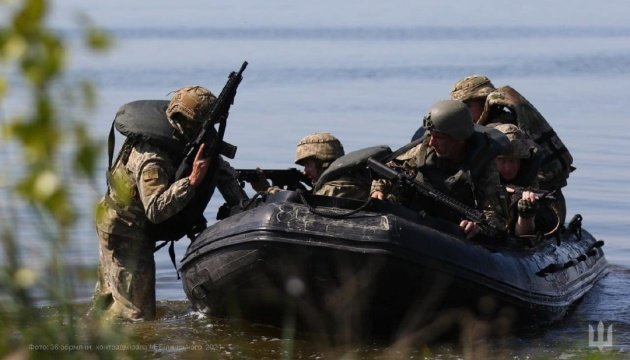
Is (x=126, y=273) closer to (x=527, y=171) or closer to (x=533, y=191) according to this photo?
(x=533, y=191)

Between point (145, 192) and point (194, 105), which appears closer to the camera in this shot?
point (145, 192)

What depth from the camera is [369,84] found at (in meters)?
29.0

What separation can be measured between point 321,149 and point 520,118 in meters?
2.26

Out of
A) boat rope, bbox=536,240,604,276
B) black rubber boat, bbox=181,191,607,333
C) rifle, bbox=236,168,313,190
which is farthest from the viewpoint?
rifle, bbox=236,168,313,190

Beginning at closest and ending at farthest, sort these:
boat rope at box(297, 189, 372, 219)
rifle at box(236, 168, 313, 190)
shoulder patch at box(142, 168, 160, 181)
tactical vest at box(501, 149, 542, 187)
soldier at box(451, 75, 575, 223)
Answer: boat rope at box(297, 189, 372, 219) → shoulder patch at box(142, 168, 160, 181) → rifle at box(236, 168, 313, 190) → tactical vest at box(501, 149, 542, 187) → soldier at box(451, 75, 575, 223)

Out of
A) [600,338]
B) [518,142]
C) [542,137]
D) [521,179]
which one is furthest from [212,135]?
[542,137]

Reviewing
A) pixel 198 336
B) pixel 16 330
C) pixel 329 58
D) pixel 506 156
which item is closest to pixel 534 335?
pixel 506 156

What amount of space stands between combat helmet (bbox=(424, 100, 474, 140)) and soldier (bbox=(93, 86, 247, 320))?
1.30m

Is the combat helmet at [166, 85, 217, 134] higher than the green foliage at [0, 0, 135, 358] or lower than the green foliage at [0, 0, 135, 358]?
higher

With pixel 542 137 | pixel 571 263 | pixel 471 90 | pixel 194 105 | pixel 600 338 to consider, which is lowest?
pixel 600 338

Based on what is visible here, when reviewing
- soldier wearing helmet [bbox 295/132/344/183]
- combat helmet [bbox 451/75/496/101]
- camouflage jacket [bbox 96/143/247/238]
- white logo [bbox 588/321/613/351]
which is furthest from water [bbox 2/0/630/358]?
combat helmet [bbox 451/75/496/101]

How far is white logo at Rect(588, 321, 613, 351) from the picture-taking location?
28.2 ft

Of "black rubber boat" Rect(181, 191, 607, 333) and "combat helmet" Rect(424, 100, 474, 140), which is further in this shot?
"combat helmet" Rect(424, 100, 474, 140)

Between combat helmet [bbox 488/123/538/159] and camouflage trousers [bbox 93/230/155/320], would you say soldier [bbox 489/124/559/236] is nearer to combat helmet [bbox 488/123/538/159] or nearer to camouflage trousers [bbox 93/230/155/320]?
combat helmet [bbox 488/123/538/159]
